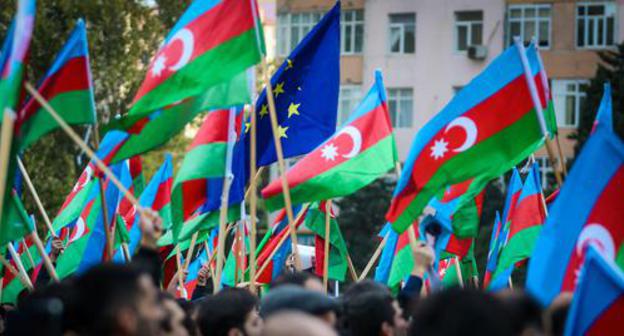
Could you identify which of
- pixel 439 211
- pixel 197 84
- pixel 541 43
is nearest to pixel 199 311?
pixel 197 84

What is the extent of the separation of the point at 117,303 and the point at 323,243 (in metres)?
9.38

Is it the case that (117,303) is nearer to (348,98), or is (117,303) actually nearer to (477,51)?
(477,51)

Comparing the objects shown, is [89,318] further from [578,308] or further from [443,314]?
[578,308]

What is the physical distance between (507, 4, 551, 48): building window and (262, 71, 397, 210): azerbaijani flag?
120 feet

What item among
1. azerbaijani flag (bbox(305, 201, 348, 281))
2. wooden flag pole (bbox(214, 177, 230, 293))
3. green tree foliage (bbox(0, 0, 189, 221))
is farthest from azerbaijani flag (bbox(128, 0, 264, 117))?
green tree foliage (bbox(0, 0, 189, 221))

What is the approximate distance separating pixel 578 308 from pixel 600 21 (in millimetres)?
41688

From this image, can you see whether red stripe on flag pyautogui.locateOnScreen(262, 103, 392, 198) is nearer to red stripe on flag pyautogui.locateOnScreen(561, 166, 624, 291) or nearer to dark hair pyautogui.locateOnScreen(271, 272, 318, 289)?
dark hair pyautogui.locateOnScreen(271, 272, 318, 289)

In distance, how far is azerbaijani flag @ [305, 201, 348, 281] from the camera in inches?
616

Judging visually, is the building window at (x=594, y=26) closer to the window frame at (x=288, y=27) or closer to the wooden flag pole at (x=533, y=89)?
the window frame at (x=288, y=27)

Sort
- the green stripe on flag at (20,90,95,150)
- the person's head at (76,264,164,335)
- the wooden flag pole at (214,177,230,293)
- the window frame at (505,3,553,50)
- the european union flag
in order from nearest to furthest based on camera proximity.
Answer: the person's head at (76,264,164,335) < the green stripe on flag at (20,90,95,150) < the wooden flag pole at (214,177,230,293) < the european union flag < the window frame at (505,3,553,50)

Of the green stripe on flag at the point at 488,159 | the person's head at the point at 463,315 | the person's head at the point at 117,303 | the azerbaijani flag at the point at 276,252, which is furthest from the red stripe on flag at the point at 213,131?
the person's head at the point at 463,315

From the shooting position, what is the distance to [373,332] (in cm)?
902

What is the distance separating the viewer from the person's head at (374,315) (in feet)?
29.3

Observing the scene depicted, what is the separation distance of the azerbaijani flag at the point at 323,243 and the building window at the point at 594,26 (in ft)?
109
